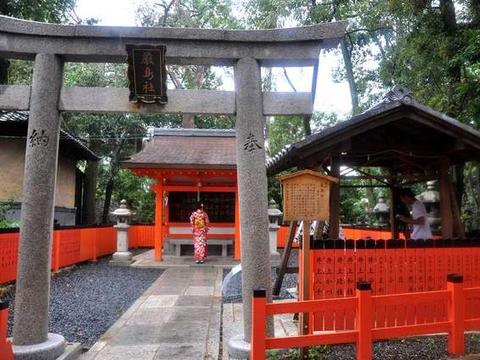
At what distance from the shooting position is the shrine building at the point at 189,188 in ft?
50.2

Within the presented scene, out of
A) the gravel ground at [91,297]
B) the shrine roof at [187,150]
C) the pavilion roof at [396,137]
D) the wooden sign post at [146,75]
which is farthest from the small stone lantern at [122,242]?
the wooden sign post at [146,75]

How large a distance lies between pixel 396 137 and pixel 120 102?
4369 millimetres

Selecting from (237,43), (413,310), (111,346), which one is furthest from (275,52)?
(111,346)

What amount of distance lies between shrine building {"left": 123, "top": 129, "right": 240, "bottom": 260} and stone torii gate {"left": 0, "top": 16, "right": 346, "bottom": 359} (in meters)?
9.04

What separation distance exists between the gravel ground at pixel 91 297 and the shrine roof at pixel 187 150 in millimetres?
3564

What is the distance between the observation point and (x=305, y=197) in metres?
5.23

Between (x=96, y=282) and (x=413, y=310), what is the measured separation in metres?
8.24

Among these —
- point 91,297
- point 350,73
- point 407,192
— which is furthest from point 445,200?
point 350,73

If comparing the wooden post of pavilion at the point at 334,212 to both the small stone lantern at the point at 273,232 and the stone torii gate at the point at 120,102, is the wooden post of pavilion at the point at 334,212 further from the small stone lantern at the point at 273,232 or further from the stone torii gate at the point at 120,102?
the small stone lantern at the point at 273,232

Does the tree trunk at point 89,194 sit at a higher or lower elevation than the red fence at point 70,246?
higher

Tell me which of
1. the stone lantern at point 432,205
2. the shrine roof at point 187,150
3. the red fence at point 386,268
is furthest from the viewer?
the shrine roof at point 187,150

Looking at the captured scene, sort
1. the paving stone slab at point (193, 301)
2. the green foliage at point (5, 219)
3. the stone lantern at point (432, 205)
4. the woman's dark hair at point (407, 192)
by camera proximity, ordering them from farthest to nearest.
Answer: the stone lantern at point (432, 205)
the green foliage at point (5, 219)
the paving stone slab at point (193, 301)
the woman's dark hair at point (407, 192)

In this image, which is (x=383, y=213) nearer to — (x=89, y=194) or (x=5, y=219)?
(x=5, y=219)

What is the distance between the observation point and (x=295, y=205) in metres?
5.21
